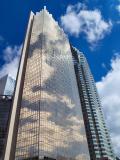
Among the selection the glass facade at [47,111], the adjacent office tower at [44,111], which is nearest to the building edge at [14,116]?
the adjacent office tower at [44,111]

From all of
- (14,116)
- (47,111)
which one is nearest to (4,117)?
(14,116)

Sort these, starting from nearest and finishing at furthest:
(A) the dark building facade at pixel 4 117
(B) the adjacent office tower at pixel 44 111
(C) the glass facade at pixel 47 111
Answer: (B) the adjacent office tower at pixel 44 111, (C) the glass facade at pixel 47 111, (A) the dark building facade at pixel 4 117

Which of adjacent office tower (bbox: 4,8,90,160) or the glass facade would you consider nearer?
adjacent office tower (bbox: 4,8,90,160)

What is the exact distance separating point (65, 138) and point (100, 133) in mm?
48643

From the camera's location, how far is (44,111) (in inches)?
6019

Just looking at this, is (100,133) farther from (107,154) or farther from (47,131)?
(47,131)

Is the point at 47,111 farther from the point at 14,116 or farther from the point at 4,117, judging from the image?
the point at 4,117

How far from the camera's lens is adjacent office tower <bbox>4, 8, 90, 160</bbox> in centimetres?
14062

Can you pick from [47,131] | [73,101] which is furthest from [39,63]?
[47,131]

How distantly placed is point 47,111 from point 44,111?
2447mm

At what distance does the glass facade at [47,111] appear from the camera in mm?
140888

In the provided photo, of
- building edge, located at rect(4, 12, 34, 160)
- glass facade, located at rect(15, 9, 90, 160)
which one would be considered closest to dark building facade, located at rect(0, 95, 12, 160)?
building edge, located at rect(4, 12, 34, 160)

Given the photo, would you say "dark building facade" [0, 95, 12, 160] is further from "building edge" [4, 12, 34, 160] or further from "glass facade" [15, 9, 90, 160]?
"glass facade" [15, 9, 90, 160]

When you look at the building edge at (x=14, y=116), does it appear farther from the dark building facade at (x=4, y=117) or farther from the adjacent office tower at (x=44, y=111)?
the dark building facade at (x=4, y=117)
